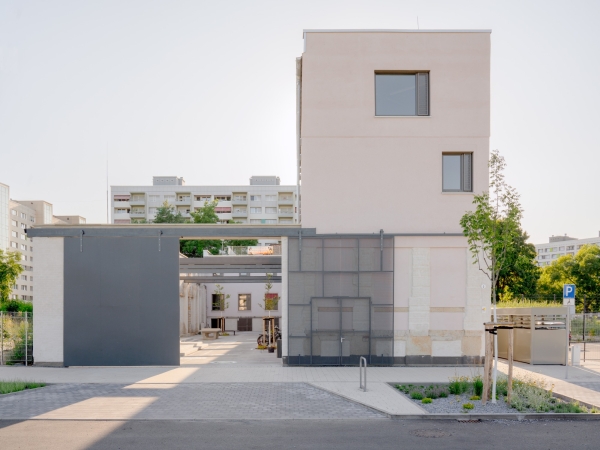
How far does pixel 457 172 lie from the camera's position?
18844mm

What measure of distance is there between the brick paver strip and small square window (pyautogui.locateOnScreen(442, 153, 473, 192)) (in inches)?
327

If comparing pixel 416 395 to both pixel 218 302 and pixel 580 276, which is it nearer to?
pixel 218 302

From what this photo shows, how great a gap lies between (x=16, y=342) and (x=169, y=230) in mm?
6207

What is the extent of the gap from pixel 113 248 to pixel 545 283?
46.7 meters

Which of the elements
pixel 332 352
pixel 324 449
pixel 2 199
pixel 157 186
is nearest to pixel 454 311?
pixel 332 352

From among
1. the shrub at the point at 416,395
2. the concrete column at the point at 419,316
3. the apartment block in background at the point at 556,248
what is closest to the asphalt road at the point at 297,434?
the shrub at the point at 416,395

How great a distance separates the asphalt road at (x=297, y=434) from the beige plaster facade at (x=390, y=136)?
27.7ft

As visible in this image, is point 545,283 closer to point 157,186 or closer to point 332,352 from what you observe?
point 332,352

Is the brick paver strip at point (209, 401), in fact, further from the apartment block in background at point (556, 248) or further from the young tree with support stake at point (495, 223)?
the apartment block in background at point (556, 248)

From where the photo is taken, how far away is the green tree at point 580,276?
48400 mm

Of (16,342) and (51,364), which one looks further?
(16,342)

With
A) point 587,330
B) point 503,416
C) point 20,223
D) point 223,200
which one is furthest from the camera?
point 20,223

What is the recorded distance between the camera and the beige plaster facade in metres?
18.5

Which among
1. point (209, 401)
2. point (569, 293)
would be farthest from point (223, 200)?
point (209, 401)
